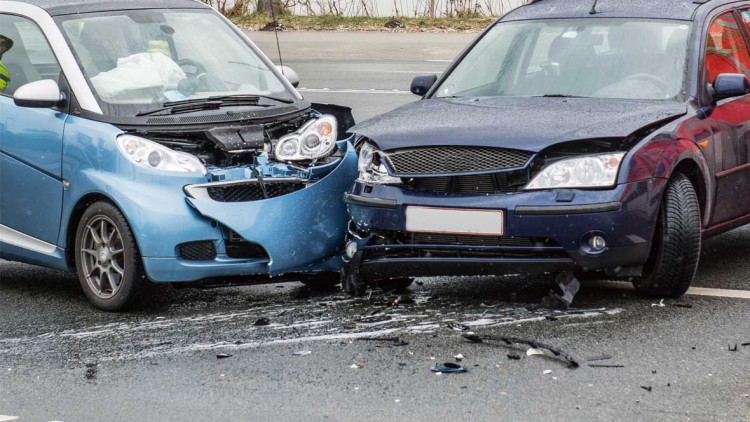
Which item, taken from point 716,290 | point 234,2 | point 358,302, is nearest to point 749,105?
point 716,290

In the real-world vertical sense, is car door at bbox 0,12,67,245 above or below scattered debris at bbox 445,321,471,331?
above

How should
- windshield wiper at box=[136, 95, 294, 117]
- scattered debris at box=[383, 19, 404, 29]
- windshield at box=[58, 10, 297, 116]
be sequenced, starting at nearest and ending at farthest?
1. windshield wiper at box=[136, 95, 294, 117]
2. windshield at box=[58, 10, 297, 116]
3. scattered debris at box=[383, 19, 404, 29]

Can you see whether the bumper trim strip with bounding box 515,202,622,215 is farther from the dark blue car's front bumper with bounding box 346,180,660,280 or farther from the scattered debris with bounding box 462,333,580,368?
the scattered debris with bounding box 462,333,580,368

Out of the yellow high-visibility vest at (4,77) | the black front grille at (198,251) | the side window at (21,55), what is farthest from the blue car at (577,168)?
the yellow high-visibility vest at (4,77)

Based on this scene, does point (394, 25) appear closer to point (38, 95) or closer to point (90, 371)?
point (38, 95)

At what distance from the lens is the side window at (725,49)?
25.0 ft

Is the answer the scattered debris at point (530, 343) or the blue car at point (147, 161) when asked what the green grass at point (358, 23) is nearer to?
the blue car at point (147, 161)

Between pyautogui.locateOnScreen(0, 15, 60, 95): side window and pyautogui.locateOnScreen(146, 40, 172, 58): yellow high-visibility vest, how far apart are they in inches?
24.0

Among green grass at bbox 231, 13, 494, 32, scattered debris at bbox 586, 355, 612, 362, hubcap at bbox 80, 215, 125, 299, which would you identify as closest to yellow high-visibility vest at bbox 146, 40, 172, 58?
hubcap at bbox 80, 215, 125, 299

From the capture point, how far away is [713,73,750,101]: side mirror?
285 inches

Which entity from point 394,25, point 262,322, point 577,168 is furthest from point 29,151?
point 394,25

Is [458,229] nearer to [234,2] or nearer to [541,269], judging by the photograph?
[541,269]

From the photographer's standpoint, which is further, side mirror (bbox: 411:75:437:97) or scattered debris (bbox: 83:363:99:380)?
side mirror (bbox: 411:75:437:97)

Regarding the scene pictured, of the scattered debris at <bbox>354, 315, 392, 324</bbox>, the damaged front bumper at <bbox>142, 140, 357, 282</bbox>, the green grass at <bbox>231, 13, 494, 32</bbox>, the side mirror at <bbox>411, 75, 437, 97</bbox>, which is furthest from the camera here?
the green grass at <bbox>231, 13, 494, 32</bbox>
